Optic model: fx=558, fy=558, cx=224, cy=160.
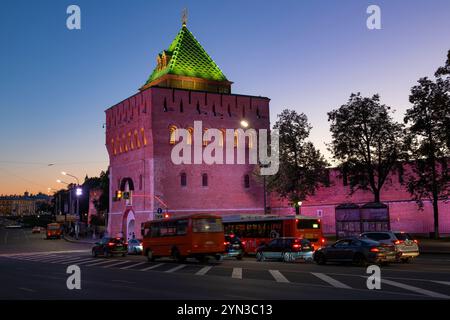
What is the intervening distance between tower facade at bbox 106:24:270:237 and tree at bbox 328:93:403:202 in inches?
557

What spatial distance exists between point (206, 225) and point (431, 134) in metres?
25.2

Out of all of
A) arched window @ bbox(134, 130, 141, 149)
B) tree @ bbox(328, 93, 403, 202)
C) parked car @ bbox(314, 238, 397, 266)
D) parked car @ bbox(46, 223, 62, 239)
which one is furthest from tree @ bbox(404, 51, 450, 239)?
parked car @ bbox(46, 223, 62, 239)

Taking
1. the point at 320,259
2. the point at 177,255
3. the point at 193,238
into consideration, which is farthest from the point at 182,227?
the point at 320,259

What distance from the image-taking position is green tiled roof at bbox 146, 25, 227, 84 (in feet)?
216

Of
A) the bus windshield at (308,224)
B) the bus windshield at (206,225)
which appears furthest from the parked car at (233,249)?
the bus windshield at (308,224)

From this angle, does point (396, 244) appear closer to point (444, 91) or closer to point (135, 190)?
point (444, 91)

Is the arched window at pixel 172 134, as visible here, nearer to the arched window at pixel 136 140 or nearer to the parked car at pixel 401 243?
the arched window at pixel 136 140

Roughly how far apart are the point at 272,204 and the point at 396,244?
128ft

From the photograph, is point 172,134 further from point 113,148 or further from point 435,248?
point 435,248

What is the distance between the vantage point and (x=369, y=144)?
53.5 meters

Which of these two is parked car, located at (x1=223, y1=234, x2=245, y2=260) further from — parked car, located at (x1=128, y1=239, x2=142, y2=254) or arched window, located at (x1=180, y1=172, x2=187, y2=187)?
arched window, located at (x1=180, y1=172, x2=187, y2=187)

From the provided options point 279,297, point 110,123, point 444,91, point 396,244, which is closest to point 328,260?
point 396,244

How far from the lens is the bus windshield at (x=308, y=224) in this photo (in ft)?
124

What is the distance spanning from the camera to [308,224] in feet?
124
